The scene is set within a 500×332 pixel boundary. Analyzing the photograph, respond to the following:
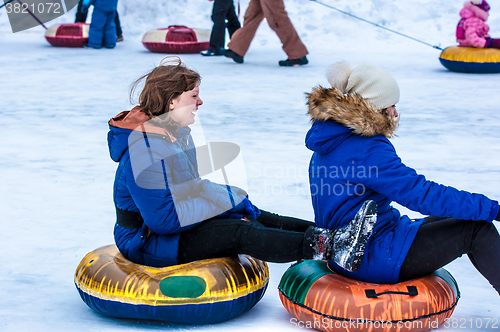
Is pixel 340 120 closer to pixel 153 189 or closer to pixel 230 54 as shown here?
pixel 153 189

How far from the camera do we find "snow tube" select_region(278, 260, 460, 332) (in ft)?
5.57

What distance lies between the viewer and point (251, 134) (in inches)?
172

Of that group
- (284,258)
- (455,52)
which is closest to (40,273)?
(284,258)

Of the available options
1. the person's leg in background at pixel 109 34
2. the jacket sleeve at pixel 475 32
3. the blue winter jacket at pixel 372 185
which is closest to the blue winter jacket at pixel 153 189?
the blue winter jacket at pixel 372 185

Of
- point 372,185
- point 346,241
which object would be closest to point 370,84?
point 372,185

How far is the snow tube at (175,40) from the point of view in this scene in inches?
343

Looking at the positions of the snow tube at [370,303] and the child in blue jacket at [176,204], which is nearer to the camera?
the snow tube at [370,303]

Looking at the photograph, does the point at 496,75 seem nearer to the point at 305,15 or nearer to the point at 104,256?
the point at 305,15

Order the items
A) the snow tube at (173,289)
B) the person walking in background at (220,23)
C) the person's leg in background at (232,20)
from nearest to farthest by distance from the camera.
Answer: the snow tube at (173,289) < the person walking in background at (220,23) < the person's leg in background at (232,20)

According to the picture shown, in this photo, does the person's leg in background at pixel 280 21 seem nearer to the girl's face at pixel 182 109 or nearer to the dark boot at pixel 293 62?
the dark boot at pixel 293 62

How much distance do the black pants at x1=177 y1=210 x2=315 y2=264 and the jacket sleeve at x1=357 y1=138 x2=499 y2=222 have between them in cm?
30

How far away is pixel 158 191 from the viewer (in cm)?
182

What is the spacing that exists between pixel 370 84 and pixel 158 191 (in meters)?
0.71

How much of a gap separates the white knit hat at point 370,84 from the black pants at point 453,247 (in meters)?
0.40
